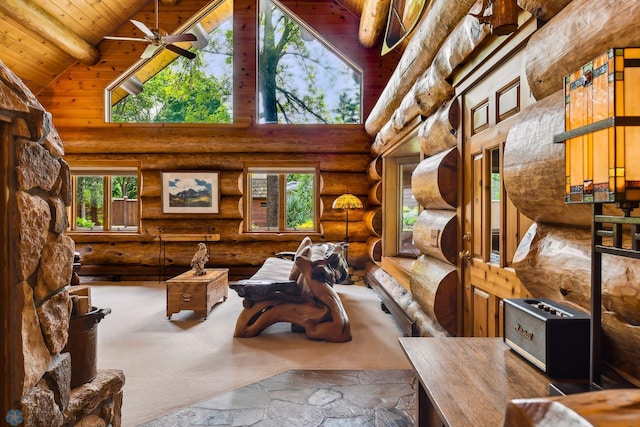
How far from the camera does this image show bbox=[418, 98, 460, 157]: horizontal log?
8.86 ft

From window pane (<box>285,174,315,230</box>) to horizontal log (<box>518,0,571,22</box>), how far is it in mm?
5724

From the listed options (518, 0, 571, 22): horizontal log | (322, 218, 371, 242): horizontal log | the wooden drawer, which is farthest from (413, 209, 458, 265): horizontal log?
(322, 218, 371, 242): horizontal log

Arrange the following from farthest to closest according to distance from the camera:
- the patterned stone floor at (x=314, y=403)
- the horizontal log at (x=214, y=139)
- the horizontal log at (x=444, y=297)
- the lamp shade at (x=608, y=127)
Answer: the horizontal log at (x=214, y=139) → the horizontal log at (x=444, y=297) → the patterned stone floor at (x=314, y=403) → the lamp shade at (x=608, y=127)

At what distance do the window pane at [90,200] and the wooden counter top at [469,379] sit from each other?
7424 millimetres

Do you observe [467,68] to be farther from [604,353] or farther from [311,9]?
[311,9]

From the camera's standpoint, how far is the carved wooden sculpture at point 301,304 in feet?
11.9

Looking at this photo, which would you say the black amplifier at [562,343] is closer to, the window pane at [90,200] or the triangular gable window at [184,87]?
the triangular gable window at [184,87]

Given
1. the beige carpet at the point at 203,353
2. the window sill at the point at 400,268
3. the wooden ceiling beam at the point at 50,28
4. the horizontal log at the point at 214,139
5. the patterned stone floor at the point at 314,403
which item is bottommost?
the beige carpet at the point at 203,353

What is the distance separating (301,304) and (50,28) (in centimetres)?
584

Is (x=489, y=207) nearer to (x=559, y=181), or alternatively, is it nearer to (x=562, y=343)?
(x=559, y=181)

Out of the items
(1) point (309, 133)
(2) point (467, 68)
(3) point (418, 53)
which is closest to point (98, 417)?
(2) point (467, 68)

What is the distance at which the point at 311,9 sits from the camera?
7.17 m

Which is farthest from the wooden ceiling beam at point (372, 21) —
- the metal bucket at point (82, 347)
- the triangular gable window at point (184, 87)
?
the metal bucket at point (82, 347)

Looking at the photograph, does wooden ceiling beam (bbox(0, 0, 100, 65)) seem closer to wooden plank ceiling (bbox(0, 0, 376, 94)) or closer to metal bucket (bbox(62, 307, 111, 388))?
wooden plank ceiling (bbox(0, 0, 376, 94))
